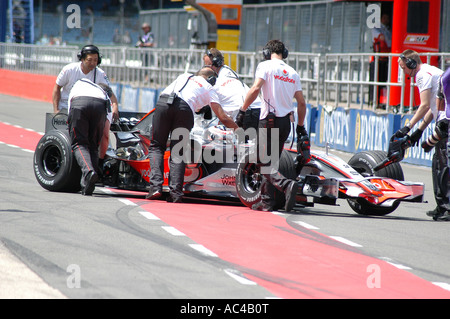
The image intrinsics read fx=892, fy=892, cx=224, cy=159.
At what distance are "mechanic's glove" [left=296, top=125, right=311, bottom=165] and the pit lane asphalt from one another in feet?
2.06

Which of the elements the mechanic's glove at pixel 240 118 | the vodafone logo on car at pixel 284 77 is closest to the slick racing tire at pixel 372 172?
the vodafone logo on car at pixel 284 77

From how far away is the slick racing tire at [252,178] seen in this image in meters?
9.68

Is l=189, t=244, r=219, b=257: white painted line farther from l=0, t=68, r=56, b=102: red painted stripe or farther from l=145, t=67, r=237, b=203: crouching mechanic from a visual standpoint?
l=0, t=68, r=56, b=102: red painted stripe

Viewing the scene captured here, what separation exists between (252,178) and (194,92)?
4.04ft

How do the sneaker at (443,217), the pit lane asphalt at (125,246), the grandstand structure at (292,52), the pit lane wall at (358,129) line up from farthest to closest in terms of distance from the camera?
the grandstand structure at (292,52) < the pit lane wall at (358,129) < the sneaker at (443,217) < the pit lane asphalt at (125,246)

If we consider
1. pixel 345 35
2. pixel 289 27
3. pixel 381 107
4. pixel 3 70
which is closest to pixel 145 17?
pixel 3 70

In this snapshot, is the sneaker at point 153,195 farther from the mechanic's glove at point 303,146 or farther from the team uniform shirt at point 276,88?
the mechanic's glove at point 303,146

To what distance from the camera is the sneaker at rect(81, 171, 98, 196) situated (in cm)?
1023

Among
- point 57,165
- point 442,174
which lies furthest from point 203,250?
point 57,165

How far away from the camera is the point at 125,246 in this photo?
24.1 feet

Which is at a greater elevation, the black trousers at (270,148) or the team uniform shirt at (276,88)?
the team uniform shirt at (276,88)

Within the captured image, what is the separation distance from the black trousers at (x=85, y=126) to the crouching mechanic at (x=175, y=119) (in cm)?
72

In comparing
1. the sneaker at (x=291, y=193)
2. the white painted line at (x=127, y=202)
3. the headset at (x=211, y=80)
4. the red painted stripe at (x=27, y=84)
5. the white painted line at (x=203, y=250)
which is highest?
the headset at (x=211, y=80)

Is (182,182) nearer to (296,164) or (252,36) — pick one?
(296,164)
